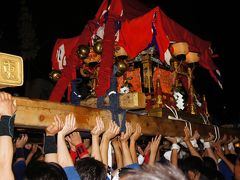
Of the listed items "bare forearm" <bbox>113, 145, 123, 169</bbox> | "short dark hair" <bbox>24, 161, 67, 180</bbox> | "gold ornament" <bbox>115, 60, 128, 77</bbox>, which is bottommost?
"bare forearm" <bbox>113, 145, 123, 169</bbox>

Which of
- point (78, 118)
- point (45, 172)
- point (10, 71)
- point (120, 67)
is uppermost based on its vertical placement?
point (120, 67)

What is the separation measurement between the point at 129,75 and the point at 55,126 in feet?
9.35

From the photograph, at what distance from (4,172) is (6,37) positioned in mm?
7224

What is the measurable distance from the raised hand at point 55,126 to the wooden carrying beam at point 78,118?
0.13 ft

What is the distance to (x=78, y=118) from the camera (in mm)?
3018

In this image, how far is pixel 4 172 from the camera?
212cm

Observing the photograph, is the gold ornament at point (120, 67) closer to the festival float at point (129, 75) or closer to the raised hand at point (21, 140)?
the festival float at point (129, 75)

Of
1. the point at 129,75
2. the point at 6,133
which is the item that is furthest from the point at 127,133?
the point at 129,75

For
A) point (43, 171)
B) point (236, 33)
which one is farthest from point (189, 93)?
point (236, 33)

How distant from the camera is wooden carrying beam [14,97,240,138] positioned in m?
2.60

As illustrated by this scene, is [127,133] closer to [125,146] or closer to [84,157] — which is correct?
[125,146]

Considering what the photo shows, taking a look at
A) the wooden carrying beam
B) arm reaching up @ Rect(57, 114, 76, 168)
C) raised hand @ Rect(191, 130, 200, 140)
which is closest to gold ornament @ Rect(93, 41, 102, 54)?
the wooden carrying beam

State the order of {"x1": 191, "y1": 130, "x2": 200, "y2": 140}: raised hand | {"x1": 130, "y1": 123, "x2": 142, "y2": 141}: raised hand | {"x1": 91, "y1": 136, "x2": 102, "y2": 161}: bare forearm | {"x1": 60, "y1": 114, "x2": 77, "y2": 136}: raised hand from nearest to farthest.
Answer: {"x1": 60, "y1": 114, "x2": 77, "y2": 136}: raised hand, {"x1": 91, "y1": 136, "x2": 102, "y2": 161}: bare forearm, {"x1": 130, "y1": 123, "x2": 142, "y2": 141}: raised hand, {"x1": 191, "y1": 130, "x2": 200, "y2": 140}: raised hand

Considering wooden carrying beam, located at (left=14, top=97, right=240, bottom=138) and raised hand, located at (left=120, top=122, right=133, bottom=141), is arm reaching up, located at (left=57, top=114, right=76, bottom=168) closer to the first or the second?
wooden carrying beam, located at (left=14, top=97, right=240, bottom=138)
